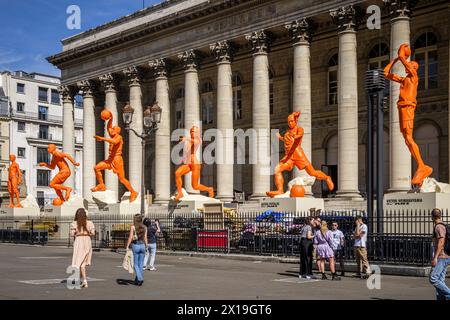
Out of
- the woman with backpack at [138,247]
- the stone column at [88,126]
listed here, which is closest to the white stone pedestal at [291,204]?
the woman with backpack at [138,247]

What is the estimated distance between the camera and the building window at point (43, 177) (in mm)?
90438

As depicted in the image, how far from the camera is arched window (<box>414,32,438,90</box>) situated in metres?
39.8

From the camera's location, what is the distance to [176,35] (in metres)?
48.6

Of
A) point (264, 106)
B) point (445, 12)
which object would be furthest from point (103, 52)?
point (445, 12)

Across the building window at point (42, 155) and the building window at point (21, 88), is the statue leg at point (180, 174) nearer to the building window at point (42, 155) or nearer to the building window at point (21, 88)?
the building window at point (42, 155)

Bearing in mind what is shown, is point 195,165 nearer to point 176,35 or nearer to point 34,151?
point 176,35

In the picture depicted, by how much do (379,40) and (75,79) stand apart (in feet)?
85.1

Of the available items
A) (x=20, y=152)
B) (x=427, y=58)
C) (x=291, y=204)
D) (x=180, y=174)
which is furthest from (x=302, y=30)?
(x=20, y=152)

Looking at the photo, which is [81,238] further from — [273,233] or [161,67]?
[161,67]

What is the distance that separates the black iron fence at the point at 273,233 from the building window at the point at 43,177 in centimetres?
5463

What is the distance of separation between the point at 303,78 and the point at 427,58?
7102mm

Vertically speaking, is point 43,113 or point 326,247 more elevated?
point 43,113

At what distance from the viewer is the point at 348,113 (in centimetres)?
3716
